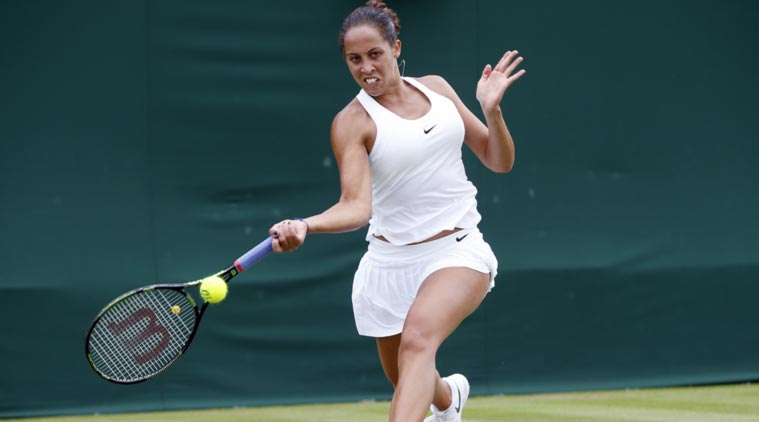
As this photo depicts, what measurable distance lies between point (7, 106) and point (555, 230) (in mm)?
3230

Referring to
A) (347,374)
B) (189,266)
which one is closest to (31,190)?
(189,266)

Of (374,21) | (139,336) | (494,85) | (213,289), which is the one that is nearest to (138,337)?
(139,336)

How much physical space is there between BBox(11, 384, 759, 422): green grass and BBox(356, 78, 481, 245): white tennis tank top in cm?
203

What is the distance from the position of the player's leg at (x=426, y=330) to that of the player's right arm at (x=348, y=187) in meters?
0.32

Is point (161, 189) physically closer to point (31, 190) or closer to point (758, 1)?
point (31, 190)

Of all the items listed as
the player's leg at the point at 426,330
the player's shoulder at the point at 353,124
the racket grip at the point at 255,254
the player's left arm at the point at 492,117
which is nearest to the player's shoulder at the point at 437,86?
the player's left arm at the point at 492,117

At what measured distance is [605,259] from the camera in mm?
7609

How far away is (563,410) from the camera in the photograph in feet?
21.4

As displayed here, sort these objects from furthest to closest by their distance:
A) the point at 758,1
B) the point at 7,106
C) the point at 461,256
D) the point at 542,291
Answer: the point at 758,1
the point at 542,291
the point at 7,106
the point at 461,256

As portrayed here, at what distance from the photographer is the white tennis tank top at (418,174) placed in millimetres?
4156

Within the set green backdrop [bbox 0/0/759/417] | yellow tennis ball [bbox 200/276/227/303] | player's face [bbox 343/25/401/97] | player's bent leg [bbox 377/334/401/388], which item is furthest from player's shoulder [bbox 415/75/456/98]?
green backdrop [bbox 0/0/759/417]

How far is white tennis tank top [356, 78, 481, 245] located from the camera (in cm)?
416

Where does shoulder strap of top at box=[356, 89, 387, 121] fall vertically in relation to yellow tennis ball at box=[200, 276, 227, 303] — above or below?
above

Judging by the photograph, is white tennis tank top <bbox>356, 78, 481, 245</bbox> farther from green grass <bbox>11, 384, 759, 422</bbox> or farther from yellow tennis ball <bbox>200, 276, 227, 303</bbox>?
green grass <bbox>11, 384, 759, 422</bbox>
